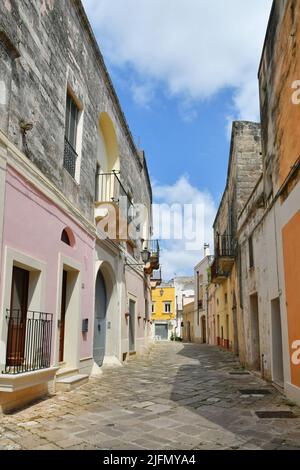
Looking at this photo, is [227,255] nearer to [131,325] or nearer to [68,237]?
[131,325]

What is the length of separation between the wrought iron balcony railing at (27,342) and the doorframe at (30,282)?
0.13 m

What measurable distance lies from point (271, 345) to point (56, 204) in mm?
5106

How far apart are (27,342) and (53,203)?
2.44m

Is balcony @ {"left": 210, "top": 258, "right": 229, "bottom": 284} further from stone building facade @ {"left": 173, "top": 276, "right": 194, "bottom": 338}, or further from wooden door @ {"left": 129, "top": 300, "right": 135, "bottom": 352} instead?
stone building facade @ {"left": 173, "top": 276, "right": 194, "bottom": 338}

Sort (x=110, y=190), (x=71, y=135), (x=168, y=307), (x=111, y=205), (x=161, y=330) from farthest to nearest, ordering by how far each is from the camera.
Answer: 1. (x=168, y=307)
2. (x=161, y=330)
3. (x=110, y=190)
4. (x=111, y=205)
5. (x=71, y=135)

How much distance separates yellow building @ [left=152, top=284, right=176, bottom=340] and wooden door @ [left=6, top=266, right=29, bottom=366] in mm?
39760

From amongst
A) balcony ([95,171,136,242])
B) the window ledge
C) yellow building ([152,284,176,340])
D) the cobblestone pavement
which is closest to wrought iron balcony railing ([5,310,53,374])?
the window ledge

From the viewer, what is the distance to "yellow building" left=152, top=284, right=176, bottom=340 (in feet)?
153

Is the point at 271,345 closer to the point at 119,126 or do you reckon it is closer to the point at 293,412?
the point at 293,412

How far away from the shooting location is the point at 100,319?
1208 cm

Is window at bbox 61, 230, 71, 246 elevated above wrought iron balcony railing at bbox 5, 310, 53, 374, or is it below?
above

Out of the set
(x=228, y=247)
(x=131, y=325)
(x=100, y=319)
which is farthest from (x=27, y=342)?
(x=228, y=247)

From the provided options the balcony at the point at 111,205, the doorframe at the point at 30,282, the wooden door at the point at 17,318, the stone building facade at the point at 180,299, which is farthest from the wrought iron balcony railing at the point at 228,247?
the stone building facade at the point at 180,299

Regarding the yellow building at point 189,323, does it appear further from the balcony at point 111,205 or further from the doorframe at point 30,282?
the doorframe at point 30,282
